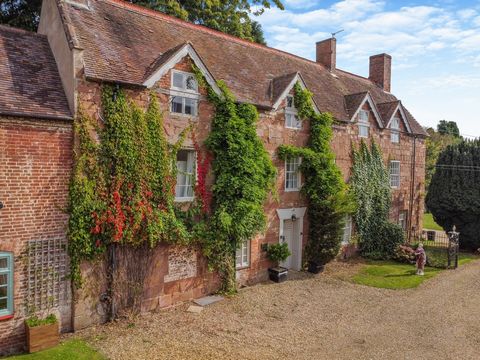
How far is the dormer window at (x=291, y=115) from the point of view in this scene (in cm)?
1714

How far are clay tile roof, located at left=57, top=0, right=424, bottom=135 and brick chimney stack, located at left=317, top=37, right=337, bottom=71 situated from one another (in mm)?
1940

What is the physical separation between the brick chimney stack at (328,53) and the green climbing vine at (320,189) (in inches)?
329

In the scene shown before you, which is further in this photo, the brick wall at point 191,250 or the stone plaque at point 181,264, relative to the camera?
Answer: the stone plaque at point 181,264

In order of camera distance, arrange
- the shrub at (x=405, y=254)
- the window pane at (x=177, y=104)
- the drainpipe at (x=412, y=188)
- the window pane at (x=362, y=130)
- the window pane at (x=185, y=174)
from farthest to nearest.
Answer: the drainpipe at (x=412, y=188), the window pane at (x=362, y=130), the shrub at (x=405, y=254), the window pane at (x=185, y=174), the window pane at (x=177, y=104)

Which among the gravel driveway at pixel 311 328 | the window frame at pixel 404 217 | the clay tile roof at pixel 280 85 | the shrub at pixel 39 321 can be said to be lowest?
the gravel driveway at pixel 311 328

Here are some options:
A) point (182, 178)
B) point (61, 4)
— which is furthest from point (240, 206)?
point (61, 4)

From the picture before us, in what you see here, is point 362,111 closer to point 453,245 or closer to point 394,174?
point 394,174

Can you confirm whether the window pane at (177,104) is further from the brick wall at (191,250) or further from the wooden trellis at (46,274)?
the wooden trellis at (46,274)

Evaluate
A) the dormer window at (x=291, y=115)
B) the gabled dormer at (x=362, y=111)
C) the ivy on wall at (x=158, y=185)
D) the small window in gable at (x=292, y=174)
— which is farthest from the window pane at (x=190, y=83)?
the gabled dormer at (x=362, y=111)

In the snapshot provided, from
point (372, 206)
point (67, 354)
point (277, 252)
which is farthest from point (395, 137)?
point (67, 354)

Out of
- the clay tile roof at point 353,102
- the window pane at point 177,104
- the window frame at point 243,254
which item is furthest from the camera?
the clay tile roof at point 353,102

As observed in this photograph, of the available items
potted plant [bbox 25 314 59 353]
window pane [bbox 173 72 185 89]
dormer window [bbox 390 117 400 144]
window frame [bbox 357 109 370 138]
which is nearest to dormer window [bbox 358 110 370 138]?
window frame [bbox 357 109 370 138]

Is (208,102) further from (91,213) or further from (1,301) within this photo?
(1,301)

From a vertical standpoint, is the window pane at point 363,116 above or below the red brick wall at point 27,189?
above
